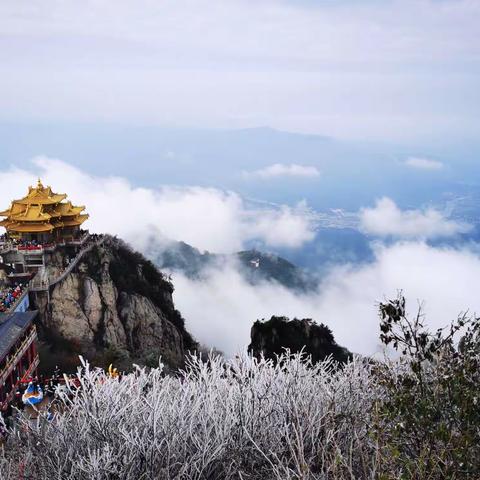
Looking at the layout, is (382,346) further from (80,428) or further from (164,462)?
(80,428)

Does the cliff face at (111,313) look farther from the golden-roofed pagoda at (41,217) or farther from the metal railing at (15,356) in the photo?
the metal railing at (15,356)

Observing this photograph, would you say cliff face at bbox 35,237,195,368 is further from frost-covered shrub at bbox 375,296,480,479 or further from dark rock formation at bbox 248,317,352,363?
frost-covered shrub at bbox 375,296,480,479

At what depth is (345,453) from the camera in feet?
33.9

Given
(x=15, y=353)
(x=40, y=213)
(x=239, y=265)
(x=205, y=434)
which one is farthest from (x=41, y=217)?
(x=239, y=265)

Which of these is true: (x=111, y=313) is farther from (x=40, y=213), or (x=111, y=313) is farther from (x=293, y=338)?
(x=293, y=338)

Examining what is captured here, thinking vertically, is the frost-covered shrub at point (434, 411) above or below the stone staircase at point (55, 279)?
above

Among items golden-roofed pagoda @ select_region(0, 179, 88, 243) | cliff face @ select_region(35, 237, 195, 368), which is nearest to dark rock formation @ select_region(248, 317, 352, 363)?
cliff face @ select_region(35, 237, 195, 368)

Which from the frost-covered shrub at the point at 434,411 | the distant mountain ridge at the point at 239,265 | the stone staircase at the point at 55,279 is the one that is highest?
the frost-covered shrub at the point at 434,411

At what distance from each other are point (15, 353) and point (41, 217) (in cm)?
1318

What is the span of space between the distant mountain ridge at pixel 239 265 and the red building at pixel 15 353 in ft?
251

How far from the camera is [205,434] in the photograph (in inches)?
402

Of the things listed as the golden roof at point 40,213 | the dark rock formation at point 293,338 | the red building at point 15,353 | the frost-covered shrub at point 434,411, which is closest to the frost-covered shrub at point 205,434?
the frost-covered shrub at point 434,411

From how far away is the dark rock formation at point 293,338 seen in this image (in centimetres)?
Result: 3362

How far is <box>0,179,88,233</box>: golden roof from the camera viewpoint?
3594 cm
